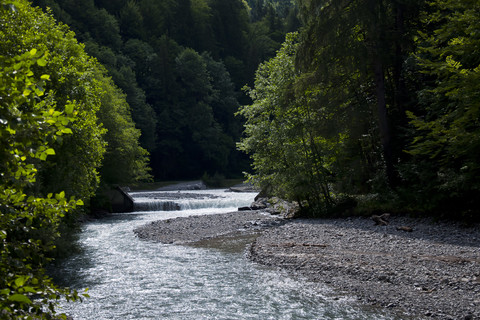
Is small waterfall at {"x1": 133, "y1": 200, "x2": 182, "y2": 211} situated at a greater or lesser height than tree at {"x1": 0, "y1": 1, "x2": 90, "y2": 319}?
lesser

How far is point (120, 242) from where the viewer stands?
54.6ft

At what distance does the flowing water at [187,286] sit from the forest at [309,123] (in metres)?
1.82

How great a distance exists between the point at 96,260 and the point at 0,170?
11.3 m

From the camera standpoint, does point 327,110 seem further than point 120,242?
Yes

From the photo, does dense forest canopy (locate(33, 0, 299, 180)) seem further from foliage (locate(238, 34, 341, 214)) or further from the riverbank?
the riverbank

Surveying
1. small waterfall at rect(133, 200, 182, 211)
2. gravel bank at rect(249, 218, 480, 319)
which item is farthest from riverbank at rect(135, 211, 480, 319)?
small waterfall at rect(133, 200, 182, 211)

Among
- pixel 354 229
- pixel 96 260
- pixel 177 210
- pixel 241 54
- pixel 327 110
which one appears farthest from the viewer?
pixel 241 54

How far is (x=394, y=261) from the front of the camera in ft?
35.1

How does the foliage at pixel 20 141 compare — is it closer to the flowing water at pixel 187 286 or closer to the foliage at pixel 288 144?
the flowing water at pixel 187 286

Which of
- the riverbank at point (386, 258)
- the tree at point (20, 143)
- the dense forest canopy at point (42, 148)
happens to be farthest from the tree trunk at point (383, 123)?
the tree at point (20, 143)

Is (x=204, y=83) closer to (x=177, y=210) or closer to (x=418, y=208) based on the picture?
(x=177, y=210)

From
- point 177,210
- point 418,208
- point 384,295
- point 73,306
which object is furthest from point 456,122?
point 177,210

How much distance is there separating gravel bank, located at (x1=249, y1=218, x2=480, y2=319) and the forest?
1.85 metres

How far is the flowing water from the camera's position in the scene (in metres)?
8.23
